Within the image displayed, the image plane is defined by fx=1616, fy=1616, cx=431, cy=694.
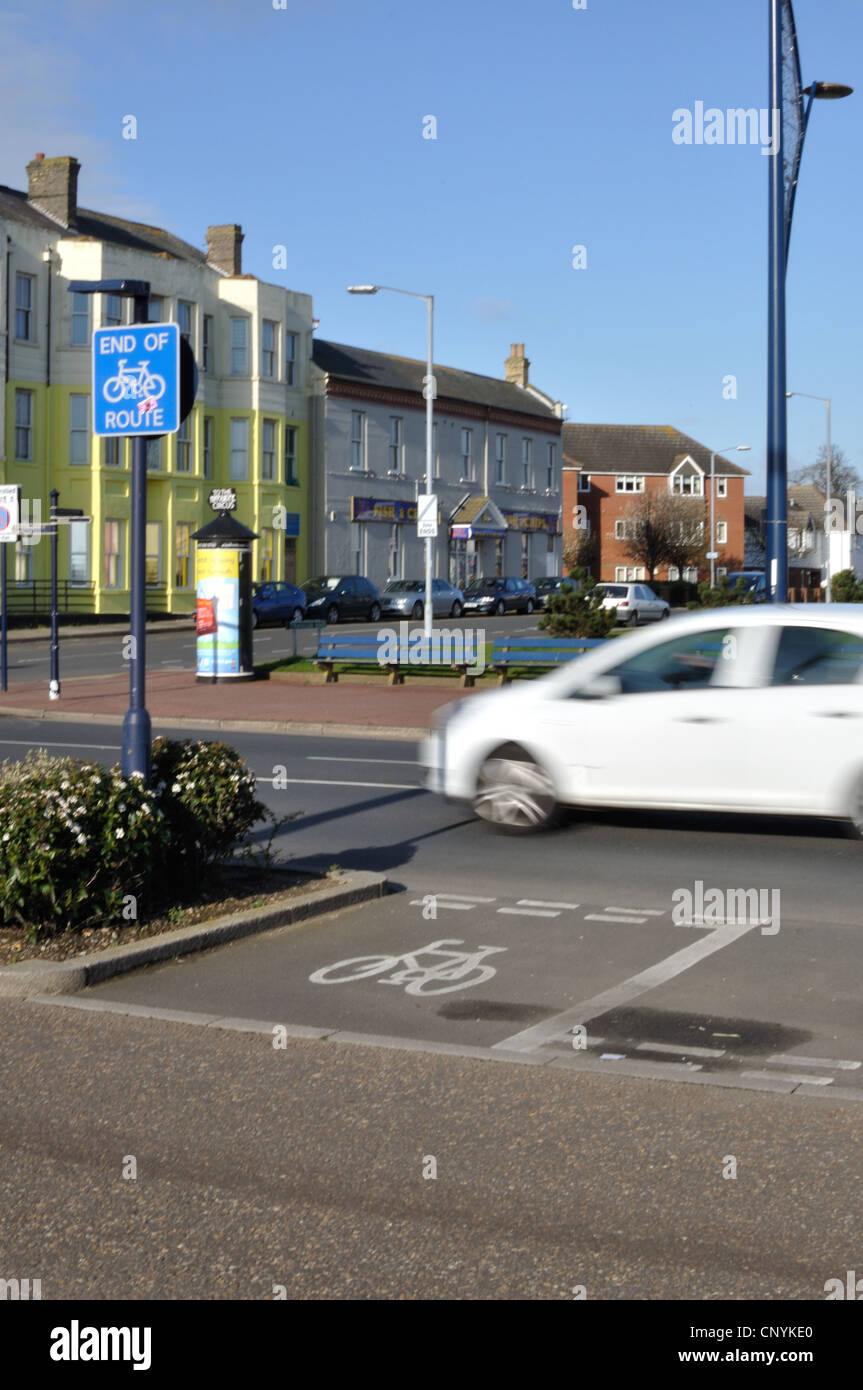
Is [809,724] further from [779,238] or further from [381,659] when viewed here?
[381,659]

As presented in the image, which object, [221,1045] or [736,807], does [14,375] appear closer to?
[736,807]

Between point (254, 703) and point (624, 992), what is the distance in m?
16.8

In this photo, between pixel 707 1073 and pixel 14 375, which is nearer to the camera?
pixel 707 1073

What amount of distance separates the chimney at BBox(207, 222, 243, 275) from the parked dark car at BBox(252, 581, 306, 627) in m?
14.0

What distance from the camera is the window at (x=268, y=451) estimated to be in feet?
178

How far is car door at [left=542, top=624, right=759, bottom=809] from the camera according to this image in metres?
10.9

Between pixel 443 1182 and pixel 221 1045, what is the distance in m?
1.72

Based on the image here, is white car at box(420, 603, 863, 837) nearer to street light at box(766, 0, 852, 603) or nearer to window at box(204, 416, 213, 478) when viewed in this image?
street light at box(766, 0, 852, 603)

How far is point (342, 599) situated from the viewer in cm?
4791

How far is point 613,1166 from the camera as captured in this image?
496 centimetres

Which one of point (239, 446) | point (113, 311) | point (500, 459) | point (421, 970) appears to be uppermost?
point (113, 311)

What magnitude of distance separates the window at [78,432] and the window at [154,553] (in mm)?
3238

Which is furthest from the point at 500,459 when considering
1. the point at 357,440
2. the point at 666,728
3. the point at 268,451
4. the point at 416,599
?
the point at 666,728

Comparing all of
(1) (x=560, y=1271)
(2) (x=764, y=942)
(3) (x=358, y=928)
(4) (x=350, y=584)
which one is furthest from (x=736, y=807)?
(4) (x=350, y=584)
